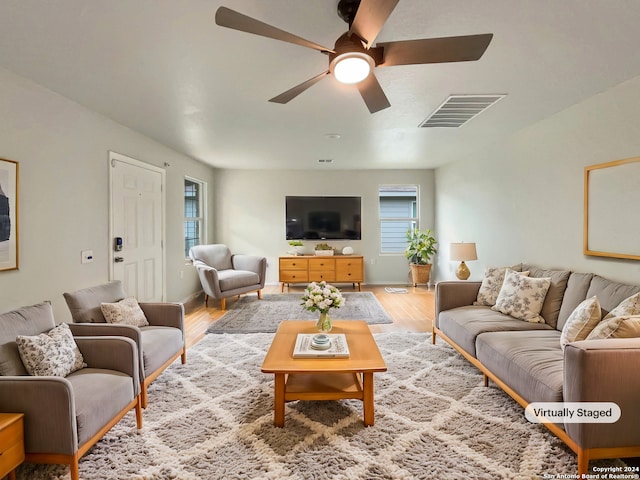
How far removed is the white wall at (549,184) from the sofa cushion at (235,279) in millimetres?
3525

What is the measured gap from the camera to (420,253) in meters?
6.84

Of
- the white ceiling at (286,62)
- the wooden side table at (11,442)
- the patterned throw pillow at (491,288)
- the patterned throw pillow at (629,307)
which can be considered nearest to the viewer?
the wooden side table at (11,442)

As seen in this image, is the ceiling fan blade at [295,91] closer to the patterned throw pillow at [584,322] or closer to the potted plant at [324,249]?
the patterned throw pillow at [584,322]

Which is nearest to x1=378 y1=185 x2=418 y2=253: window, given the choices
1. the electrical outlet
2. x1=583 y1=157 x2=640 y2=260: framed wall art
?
x1=583 y1=157 x2=640 y2=260: framed wall art

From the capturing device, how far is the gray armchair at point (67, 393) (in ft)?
5.55

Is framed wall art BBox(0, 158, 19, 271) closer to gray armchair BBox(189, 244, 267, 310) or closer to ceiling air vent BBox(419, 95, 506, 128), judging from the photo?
gray armchair BBox(189, 244, 267, 310)

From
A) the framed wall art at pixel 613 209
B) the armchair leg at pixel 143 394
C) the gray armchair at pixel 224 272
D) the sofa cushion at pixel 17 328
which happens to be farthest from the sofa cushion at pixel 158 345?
the framed wall art at pixel 613 209

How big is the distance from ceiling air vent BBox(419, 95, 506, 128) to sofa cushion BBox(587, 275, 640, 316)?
1719mm

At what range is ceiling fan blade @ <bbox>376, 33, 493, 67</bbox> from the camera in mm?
1534

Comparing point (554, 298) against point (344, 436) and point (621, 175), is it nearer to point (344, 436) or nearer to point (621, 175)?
point (621, 175)

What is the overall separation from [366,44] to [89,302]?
2.74m

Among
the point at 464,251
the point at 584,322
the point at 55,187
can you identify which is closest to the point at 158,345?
the point at 55,187

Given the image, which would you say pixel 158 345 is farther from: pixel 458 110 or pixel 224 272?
pixel 458 110

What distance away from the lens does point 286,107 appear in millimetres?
3285
